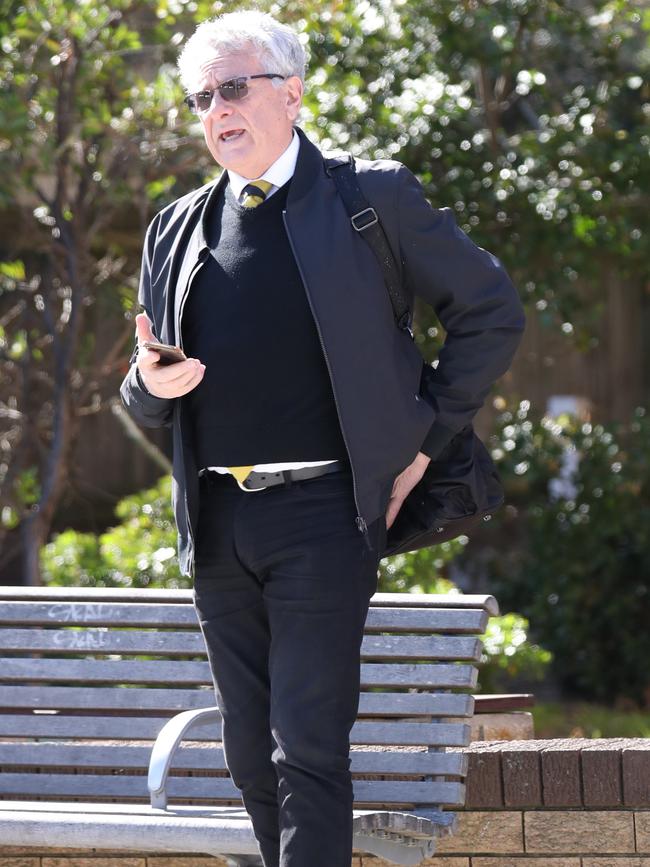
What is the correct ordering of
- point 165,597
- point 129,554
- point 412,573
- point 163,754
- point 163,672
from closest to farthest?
point 163,754
point 163,672
point 165,597
point 412,573
point 129,554

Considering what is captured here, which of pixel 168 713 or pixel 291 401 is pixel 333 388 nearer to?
pixel 291 401

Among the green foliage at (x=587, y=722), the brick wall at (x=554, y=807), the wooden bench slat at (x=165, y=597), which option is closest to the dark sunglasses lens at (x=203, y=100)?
the wooden bench slat at (x=165, y=597)

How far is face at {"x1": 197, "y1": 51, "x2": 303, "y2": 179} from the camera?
297cm

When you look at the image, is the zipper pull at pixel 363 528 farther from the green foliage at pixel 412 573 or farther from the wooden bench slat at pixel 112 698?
the green foliage at pixel 412 573

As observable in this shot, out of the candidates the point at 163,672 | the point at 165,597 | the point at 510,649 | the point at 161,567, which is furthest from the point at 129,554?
the point at 163,672

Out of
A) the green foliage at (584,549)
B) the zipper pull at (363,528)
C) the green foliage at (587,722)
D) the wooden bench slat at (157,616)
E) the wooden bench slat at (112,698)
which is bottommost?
the green foliage at (587,722)

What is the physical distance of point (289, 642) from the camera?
111 inches

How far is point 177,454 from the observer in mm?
3016

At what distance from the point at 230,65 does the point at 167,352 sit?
635 millimetres

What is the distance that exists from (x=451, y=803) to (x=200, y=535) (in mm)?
913

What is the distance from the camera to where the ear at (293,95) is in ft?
9.98

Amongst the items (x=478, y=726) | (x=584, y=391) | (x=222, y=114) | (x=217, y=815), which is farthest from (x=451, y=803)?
(x=584, y=391)

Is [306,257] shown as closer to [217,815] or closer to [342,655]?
[342,655]

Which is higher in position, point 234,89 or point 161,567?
point 234,89
